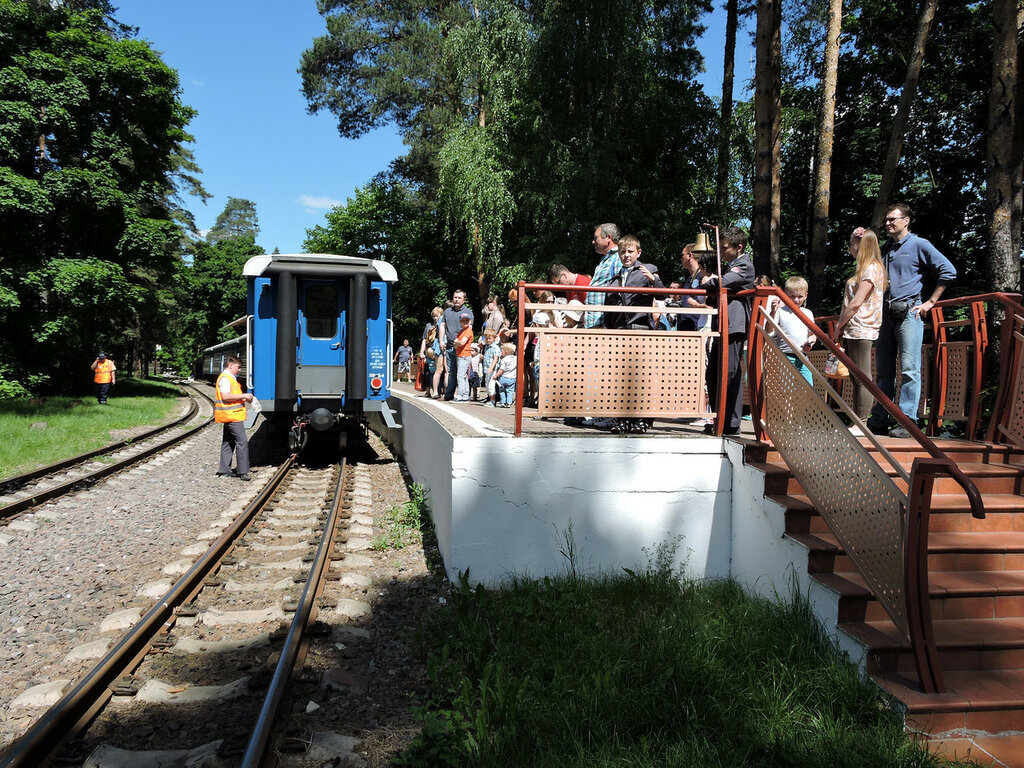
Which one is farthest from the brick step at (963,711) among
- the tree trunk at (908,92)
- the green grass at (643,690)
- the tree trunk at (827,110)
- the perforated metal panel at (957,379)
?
the tree trunk at (908,92)

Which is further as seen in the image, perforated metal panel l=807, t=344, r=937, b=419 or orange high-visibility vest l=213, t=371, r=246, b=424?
orange high-visibility vest l=213, t=371, r=246, b=424

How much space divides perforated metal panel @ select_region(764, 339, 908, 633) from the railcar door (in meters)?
8.13

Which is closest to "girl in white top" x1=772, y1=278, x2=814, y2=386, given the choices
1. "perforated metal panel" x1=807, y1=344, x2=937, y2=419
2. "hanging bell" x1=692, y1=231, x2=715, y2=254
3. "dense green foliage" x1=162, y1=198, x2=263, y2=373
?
"perforated metal panel" x1=807, y1=344, x2=937, y2=419

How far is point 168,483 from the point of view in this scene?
33.0 ft

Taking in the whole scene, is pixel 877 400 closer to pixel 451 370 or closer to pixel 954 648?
pixel 954 648

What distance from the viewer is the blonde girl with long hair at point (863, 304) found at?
5.39 metres

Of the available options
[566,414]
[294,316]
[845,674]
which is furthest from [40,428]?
[845,674]

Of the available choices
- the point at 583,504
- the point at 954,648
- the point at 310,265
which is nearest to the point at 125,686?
the point at 583,504

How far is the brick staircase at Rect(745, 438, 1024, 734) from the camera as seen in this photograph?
3162mm

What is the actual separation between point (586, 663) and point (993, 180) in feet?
30.8

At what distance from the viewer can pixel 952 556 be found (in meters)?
4.11

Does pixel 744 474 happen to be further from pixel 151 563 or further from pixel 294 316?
pixel 294 316

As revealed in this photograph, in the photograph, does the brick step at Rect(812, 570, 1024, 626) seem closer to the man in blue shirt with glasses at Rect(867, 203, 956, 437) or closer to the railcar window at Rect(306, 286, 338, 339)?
the man in blue shirt with glasses at Rect(867, 203, 956, 437)

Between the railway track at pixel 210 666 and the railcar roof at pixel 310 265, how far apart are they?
198 inches
